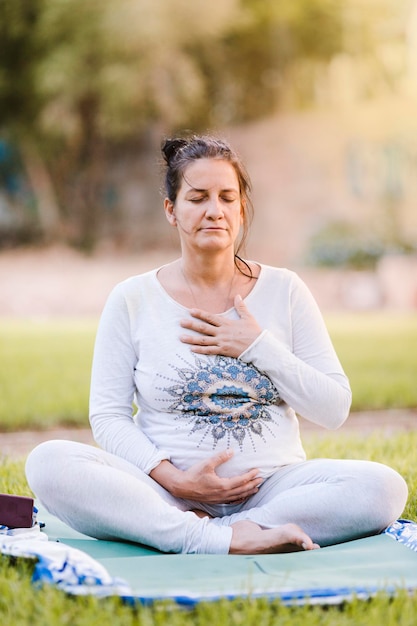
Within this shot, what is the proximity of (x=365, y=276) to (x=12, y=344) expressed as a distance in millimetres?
6710

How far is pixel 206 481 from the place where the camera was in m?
2.67

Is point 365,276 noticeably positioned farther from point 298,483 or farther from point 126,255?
point 298,483

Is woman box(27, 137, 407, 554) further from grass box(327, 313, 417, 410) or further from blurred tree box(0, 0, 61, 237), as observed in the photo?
blurred tree box(0, 0, 61, 237)

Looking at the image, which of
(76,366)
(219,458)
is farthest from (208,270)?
(76,366)

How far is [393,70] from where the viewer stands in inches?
687

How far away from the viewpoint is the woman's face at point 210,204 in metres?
2.82

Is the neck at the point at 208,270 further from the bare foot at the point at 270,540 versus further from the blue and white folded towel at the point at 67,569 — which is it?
Result: the blue and white folded towel at the point at 67,569

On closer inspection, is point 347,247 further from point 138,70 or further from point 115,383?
point 115,383

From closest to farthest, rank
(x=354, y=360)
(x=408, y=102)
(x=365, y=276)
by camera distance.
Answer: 1. (x=354, y=360)
2. (x=365, y=276)
3. (x=408, y=102)

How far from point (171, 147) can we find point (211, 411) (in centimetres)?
90

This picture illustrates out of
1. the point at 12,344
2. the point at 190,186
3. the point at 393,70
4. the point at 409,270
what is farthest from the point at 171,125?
the point at 190,186

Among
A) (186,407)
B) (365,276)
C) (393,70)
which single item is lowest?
(365,276)

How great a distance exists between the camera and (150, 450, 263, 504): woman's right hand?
8.75 ft

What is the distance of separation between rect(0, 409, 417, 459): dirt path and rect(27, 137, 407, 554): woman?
202cm
